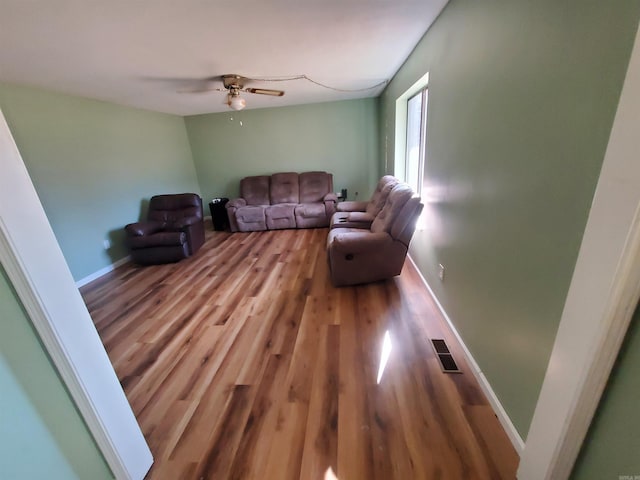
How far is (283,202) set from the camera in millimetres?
5027

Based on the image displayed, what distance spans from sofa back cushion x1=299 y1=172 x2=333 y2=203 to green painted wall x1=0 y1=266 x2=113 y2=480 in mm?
4366

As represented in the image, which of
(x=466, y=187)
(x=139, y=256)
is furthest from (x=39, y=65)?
(x=466, y=187)

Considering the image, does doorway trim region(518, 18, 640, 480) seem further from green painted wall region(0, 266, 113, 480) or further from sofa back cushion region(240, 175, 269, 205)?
sofa back cushion region(240, 175, 269, 205)

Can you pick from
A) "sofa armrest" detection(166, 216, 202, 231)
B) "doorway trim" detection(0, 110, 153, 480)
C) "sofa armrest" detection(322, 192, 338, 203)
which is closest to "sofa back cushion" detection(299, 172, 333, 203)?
"sofa armrest" detection(322, 192, 338, 203)

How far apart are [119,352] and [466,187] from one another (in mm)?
2774

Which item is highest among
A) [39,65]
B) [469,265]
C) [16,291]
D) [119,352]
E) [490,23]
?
[39,65]

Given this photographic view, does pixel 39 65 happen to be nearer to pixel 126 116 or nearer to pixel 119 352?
pixel 126 116

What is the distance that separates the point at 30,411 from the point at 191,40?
7.76ft

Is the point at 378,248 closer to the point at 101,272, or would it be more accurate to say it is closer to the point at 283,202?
the point at 283,202

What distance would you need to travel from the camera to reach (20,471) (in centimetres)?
79

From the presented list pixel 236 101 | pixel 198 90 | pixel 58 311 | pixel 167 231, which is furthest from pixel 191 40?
pixel 167 231

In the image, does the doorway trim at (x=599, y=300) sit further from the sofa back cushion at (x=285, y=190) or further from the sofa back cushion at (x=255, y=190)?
the sofa back cushion at (x=255, y=190)

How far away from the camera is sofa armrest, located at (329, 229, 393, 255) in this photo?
7.90ft

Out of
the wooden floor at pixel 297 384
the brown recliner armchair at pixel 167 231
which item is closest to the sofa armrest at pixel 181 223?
the brown recliner armchair at pixel 167 231
